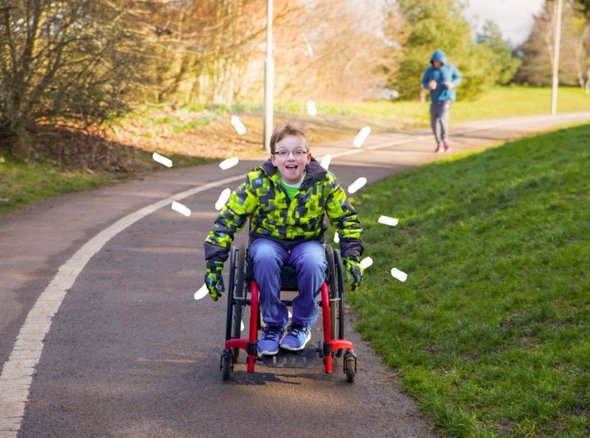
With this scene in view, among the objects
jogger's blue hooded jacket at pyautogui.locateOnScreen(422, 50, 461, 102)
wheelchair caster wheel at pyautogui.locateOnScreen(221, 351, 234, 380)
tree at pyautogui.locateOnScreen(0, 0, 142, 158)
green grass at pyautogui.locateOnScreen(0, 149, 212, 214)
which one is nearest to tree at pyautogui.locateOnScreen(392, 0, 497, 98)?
jogger's blue hooded jacket at pyautogui.locateOnScreen(422, 50, 461, 102)

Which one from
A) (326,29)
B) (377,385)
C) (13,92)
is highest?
(326,29)

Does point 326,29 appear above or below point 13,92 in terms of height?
above

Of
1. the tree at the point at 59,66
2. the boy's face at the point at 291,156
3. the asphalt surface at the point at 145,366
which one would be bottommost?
the asphalt surface at the point at 145,366

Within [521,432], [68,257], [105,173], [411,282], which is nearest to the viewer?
[521,432]

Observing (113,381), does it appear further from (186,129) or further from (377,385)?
(186,129)

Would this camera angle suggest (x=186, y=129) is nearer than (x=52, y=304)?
No

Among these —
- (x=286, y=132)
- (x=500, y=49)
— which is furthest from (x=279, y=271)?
(x=500, y=49)

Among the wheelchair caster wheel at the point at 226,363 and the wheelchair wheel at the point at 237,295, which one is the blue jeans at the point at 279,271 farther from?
the wheelchair caster wheel at the point at 226,363

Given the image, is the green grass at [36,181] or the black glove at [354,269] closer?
the black glove at [354,269]

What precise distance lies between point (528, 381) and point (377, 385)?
84 centimetres

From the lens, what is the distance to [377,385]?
5.22 m

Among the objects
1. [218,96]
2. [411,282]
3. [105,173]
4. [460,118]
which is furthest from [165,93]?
[411,282]

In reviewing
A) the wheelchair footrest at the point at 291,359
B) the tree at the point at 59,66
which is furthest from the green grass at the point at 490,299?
the tree at the point at 59,66

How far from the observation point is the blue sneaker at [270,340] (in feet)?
17.0
